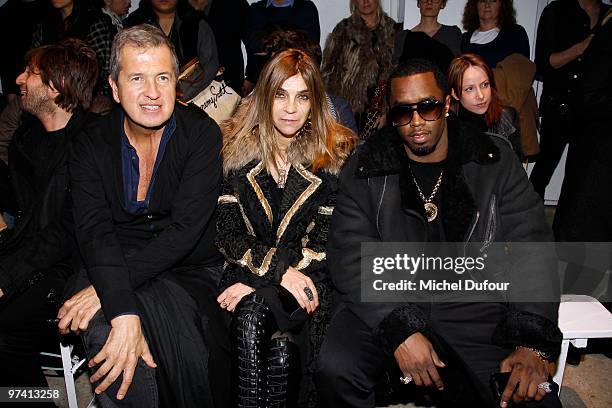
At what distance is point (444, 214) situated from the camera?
2682 millimetres

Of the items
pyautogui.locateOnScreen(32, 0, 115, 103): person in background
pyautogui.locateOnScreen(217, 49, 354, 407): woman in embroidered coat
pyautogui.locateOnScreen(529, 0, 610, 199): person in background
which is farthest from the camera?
pyautogui.locateOnScreen(529, 0, 610, 199): person in background

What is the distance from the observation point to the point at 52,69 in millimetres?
3146

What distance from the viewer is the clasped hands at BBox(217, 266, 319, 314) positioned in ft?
8.80

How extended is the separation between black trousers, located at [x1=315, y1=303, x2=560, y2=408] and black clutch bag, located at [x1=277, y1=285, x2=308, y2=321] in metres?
0.17

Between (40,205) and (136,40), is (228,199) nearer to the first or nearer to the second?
(136,40)

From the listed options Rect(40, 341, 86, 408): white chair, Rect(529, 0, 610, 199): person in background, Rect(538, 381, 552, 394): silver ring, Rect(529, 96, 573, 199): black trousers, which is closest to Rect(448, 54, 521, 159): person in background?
Rect(529, 0, 610, 199): person in background

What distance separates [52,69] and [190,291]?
159 cm

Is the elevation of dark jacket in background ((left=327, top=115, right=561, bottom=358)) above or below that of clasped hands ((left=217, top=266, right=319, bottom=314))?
above

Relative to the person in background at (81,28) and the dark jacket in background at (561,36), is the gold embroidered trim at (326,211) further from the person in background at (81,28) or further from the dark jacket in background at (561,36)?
the dark jacket in background at (561,36)

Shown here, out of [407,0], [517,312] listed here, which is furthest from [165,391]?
[407,0]

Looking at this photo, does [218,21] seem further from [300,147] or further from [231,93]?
[300,147]

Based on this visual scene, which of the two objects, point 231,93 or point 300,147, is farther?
point 231,93

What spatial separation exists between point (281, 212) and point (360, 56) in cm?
226

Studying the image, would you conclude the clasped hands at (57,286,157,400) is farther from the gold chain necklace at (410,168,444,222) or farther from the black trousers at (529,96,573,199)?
the black trousers at (529,96,573,199)
